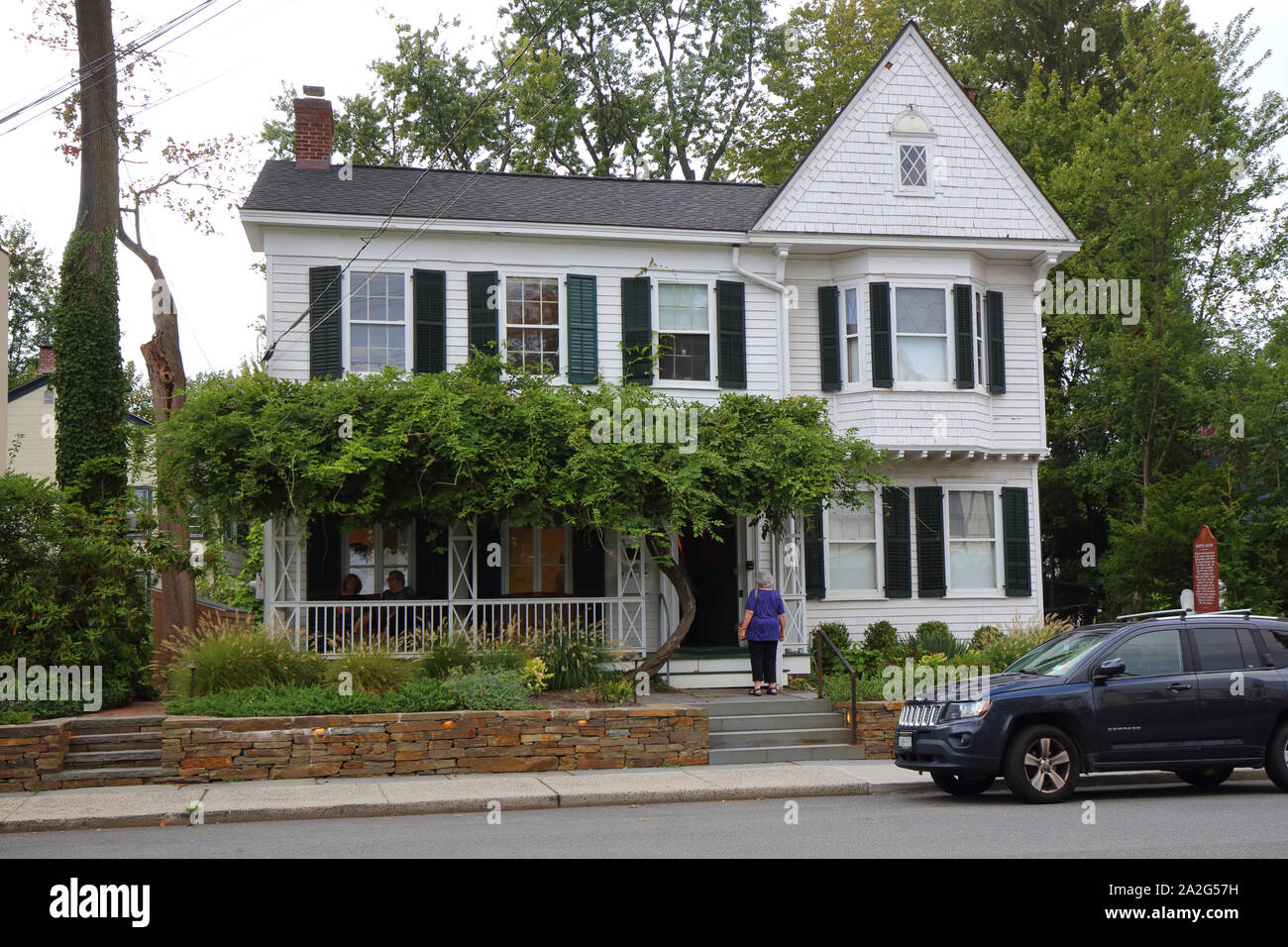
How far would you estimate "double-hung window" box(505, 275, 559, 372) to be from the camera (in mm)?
18859

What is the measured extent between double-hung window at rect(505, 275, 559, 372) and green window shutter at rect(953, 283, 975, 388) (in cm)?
656

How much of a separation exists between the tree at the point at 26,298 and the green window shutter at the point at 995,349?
38133 mm

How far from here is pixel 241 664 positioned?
14.1 m

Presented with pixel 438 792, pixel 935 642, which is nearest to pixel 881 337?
pixel 935 642

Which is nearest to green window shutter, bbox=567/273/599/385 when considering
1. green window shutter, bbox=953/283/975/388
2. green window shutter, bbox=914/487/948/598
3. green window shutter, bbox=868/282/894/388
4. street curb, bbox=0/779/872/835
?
green window shutter, bbox=868/282/894/388

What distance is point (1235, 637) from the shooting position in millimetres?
12000

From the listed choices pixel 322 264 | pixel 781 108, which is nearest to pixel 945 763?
pixel 322 264

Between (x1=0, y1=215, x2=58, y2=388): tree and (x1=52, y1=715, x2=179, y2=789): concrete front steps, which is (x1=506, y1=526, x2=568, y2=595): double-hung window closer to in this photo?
(x1=52, y1=715, x2=179, y2=789): concrete front steps

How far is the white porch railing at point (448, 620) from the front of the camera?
16.5 m

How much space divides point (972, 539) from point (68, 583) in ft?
45.0

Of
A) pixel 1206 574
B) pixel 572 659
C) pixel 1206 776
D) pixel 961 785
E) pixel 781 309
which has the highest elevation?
pixel 781 309

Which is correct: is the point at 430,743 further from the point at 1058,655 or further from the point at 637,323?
the point at 637,323

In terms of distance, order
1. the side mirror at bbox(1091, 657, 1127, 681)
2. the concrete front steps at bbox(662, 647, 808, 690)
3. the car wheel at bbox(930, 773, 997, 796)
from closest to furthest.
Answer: the side mirror at bbox(1091, 657, 1127, 681) < the car wheel at bbox(930, 773, 997, 796) < the concrete front steps at bbox(662, 647, 808, 690)

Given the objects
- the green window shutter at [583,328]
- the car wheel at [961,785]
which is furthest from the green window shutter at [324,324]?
the car wheel at [961,785]
